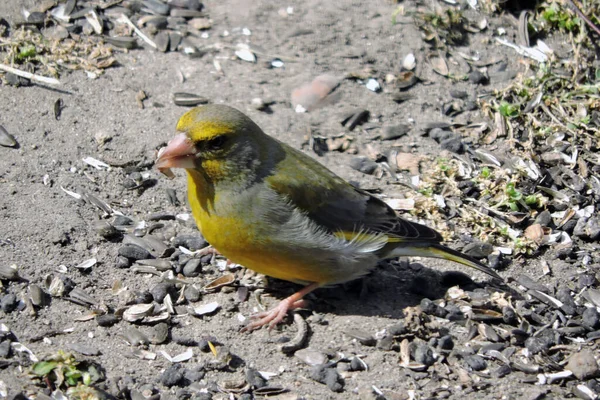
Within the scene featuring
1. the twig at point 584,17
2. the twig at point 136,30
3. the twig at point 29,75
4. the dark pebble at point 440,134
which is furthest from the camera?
the twig at point 136,30

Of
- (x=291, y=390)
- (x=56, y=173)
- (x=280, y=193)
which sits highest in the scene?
(x=280, y=193)

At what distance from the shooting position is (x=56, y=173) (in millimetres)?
5945

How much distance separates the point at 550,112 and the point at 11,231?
4495 millimetres

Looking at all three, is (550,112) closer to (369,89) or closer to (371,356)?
(369,89)

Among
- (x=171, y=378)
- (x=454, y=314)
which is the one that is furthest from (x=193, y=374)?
(x=454, y=314)

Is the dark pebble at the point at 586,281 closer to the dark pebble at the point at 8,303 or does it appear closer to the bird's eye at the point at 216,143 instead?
the bird's eye at the point at 216,143

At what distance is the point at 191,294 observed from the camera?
525 cm

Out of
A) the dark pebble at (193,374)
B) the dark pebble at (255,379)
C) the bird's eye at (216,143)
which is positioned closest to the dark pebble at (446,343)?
the dark pebble at (255,379)

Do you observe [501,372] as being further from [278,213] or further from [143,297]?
[143,297]

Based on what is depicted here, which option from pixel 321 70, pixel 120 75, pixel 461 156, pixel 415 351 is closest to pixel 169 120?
pixel 120 75

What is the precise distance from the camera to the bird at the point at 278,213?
4887 mm

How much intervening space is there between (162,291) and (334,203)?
1.27 m

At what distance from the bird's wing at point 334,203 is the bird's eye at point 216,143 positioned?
15.8 inches

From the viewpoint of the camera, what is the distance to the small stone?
15.8 ft
